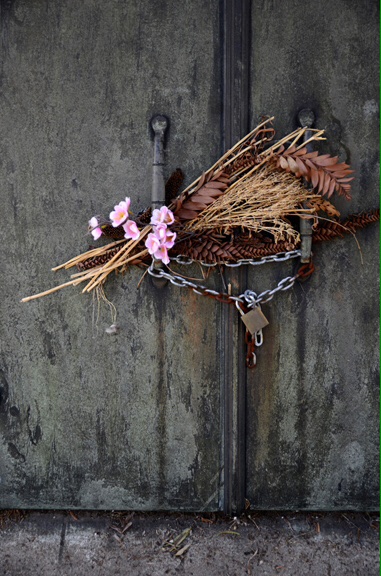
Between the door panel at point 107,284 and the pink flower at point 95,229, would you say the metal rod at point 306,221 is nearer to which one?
the door panel at point 107,284

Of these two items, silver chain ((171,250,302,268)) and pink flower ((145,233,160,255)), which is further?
silver chain ((171,250,302,268))

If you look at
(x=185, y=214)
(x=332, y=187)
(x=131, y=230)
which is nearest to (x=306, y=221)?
(x=332, y=187)

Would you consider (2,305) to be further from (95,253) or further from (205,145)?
(205,145)

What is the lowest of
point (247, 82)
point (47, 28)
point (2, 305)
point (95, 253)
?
point (2, 305)

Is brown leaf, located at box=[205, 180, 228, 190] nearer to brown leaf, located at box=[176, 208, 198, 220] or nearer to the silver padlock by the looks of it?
brown leaf, located at box=[176, 208, 198, 220]

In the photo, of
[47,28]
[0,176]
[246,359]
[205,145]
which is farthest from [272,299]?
[47,28]

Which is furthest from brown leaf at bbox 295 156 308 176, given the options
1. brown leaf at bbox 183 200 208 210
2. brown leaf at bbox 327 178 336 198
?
brown leaf at bbox 183 200 208 210

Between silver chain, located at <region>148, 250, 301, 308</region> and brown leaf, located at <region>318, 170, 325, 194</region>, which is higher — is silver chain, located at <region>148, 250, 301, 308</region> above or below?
below
